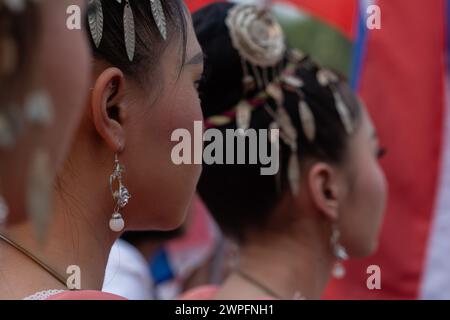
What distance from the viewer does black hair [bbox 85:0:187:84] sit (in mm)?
1041

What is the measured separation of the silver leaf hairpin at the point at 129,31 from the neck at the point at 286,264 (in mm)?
851

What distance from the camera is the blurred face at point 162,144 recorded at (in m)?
1.05

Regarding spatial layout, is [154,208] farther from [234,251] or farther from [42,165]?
[234,251]

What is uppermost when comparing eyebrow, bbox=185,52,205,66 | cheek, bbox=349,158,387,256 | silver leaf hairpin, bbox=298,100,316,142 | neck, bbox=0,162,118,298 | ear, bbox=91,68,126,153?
eyebrow, bbox=185,52,205,66

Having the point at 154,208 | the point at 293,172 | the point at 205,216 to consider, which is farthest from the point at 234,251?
the point at 205,216

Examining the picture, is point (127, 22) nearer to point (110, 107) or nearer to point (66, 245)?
point (110, 107)

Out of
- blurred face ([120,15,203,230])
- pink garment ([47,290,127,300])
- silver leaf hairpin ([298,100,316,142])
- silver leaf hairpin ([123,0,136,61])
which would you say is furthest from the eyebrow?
silver leaf hairpin ([298,100,316,142])

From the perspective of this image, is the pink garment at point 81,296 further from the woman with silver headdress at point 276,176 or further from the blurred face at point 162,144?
the woman with silver headdress at point 276,176

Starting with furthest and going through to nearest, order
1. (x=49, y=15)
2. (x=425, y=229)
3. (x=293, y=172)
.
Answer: (x=425, y=229)
(x=293, y=172)
(x=49, y=15)

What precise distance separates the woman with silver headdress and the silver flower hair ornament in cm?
67

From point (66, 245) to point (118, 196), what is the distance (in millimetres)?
95

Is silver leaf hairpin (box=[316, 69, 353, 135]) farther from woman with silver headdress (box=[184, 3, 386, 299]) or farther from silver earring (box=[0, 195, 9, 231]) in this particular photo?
silver earring (box=[0, 195, 9, 231])

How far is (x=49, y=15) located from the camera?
550mm

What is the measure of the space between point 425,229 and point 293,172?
954 mm
